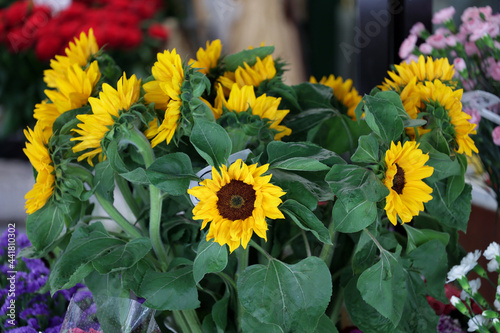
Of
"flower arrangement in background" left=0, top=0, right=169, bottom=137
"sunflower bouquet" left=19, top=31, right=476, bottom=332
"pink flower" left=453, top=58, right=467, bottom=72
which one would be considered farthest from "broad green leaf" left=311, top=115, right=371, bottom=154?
"flower arrangement in background" left=0, top=0, right=169, bottom=137

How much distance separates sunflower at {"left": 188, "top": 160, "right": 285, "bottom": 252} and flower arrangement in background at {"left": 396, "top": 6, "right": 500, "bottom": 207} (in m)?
0.30

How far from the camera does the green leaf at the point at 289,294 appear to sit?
327mm

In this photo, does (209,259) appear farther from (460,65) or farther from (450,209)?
(460,65)

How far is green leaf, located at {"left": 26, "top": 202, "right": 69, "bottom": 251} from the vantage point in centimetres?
38

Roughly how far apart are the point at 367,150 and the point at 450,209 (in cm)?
11

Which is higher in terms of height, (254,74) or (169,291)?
(254,74)

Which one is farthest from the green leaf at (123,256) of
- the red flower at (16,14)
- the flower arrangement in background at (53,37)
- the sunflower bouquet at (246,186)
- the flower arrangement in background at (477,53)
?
the red flower at (16,14)

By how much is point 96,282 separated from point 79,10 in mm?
991

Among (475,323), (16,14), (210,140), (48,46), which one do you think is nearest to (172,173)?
(210,140)

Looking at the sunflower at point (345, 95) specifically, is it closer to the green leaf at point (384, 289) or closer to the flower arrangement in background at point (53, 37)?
the green leaf at point (384, 289)

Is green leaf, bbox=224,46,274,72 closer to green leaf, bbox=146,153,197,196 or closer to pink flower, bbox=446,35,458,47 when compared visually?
green leaf, bbox=146,153,197,196

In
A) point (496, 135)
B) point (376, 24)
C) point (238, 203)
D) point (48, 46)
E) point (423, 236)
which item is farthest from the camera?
point (48, 46)

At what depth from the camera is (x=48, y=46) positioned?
3.86ft

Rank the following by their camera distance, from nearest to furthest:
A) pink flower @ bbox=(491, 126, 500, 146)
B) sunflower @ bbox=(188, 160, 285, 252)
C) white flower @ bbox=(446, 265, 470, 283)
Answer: sunflower @ bbox=(188, 160, 285, 252), white flower @ bbox=(446, 265, 470, 283), pink flower @ bbox=(491, 126, 500, 146)
